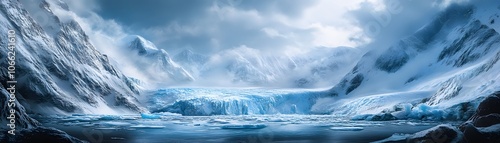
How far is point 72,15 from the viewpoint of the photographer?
195m

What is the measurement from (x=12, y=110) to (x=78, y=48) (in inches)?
6451

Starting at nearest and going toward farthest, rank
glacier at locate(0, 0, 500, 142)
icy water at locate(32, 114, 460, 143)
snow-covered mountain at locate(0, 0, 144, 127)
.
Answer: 1. icy water at locate(32, 114, 460, 143)
2. glacier at locate(0, 0, 500, 142)
3. snow-covered mountain at locate(0, 0, 144, 127)

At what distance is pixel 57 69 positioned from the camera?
139m

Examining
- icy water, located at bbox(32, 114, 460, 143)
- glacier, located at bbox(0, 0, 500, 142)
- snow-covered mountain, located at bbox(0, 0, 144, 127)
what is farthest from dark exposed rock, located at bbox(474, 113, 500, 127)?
snow-covered mountain, located at bbox(0, 0, 144, 127)

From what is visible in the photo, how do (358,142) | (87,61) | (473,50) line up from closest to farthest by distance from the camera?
1. (358,142)
2. (473,50)
3. (87,61)

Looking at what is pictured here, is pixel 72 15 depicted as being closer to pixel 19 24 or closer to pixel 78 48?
pixel 78 48

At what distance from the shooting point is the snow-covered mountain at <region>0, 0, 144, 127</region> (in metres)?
116

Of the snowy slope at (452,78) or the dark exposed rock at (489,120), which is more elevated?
the snowy slope at (452,78)

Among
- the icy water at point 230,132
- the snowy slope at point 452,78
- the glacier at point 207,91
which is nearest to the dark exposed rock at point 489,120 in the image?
the icy water at point 230,132

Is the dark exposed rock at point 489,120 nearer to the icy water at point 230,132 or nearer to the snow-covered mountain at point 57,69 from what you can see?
the icy water at point 230,132

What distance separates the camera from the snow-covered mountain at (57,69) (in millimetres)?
116500

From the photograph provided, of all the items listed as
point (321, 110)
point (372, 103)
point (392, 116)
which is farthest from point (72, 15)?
point (392, 116)

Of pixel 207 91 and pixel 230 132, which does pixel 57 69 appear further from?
pixel 230 132

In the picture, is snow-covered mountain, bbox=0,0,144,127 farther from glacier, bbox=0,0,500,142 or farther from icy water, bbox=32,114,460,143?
icy water, bbox=32,114,460,143
